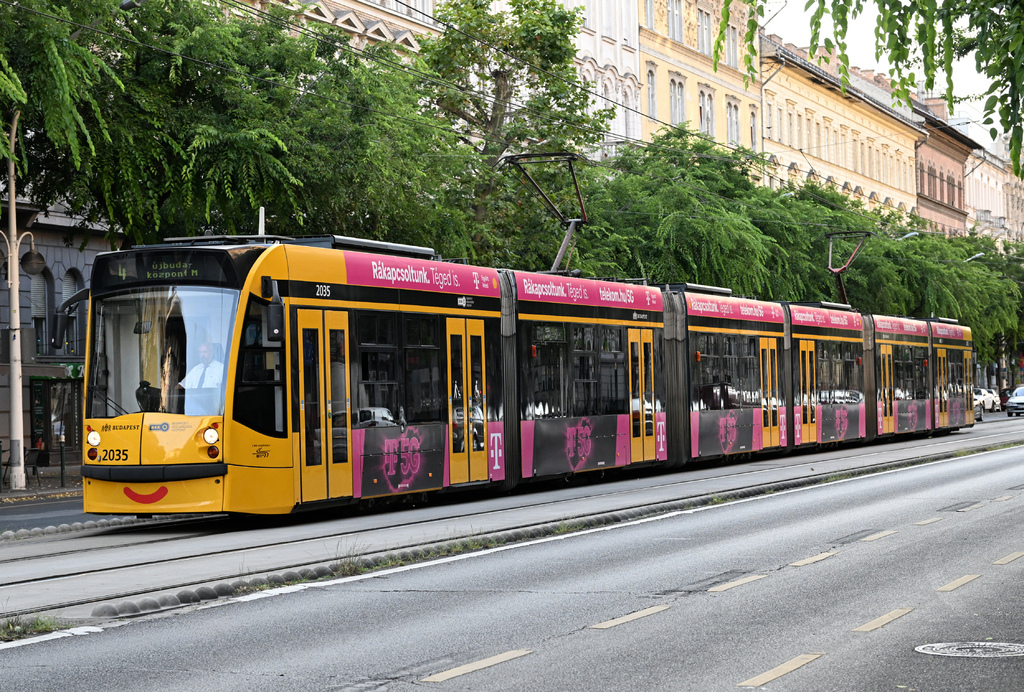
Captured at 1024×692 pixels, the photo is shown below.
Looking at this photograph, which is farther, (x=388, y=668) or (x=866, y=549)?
(x=866, y=549)

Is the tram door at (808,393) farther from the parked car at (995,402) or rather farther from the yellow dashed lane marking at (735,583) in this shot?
the parked car at (995,402)

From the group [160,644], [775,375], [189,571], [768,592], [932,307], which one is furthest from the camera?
[932,307]

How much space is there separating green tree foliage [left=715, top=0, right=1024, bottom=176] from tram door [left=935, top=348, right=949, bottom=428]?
34.3 m

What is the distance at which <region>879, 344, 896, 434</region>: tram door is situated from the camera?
3753 centimetres

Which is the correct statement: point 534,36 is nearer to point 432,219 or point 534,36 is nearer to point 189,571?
point 432,219

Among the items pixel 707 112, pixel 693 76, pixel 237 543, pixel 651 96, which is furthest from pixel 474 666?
pixel 707 112

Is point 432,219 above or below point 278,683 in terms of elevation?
above

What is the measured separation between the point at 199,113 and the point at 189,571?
1387 cm

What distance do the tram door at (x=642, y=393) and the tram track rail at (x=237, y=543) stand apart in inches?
51.9

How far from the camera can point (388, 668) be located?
8.14 m

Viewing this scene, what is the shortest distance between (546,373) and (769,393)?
9.80m

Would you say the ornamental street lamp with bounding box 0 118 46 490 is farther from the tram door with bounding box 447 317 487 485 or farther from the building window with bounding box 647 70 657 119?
the building window with bounding box 647 70 657 119

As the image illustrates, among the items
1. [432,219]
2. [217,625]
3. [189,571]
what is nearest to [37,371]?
[432,219]

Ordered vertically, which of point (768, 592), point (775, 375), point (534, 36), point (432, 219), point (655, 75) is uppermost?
point (655, 75)
